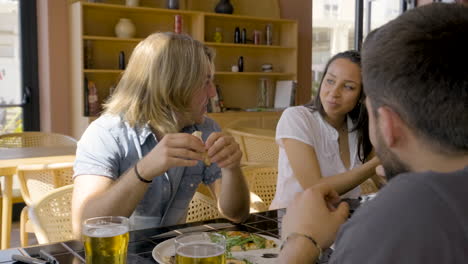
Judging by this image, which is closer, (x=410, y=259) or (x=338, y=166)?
(x=410, y=259)

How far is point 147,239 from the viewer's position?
1.37 metres

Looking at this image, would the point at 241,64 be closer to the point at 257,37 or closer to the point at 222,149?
the point at 257,37

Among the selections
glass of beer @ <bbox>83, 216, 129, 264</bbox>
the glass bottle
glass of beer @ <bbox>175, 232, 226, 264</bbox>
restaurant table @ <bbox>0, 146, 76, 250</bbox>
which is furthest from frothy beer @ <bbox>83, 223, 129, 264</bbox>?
the glass bottle

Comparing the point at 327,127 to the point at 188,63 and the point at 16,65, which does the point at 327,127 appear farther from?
the point at 16,65

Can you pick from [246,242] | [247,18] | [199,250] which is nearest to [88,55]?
[247,18]

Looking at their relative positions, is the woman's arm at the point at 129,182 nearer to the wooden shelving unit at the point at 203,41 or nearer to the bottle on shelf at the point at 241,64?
the wooden shelving unit at the point at 203,41

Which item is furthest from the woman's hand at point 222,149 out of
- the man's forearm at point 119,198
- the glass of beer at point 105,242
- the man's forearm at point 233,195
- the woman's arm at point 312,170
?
the woman's arm at point 312,170

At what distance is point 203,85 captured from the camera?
6.02 ft

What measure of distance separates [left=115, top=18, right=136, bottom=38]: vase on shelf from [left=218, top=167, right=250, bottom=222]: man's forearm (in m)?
3.48

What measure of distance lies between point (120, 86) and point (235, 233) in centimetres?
74

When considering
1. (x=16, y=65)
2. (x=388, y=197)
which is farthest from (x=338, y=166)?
(x=16, y=65)

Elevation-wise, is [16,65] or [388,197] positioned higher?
[16,65]

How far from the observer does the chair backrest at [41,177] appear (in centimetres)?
261

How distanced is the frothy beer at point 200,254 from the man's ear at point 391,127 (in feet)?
1.39
